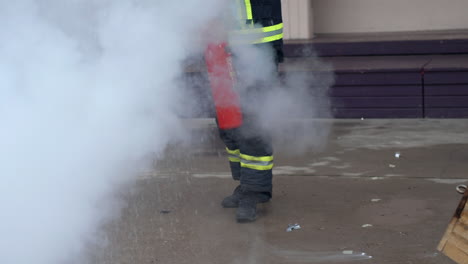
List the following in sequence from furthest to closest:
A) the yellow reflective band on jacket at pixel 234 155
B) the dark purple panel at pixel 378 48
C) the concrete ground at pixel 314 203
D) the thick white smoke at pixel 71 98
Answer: the dark purple panel at pixel 378 48 → the yellow reflective band on jacket at pixel 234 155 → the concrete ground at pixel 314 203 → the thick white smoke at pixel 71 98

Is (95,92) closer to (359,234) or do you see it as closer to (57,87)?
(57,87)

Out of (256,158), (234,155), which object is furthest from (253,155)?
(234,155)

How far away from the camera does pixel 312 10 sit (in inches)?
340

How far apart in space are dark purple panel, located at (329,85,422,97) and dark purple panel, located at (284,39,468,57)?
638mm

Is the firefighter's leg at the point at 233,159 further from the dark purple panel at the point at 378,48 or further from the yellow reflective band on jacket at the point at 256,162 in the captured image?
the dark purple panel at the point at 378,48

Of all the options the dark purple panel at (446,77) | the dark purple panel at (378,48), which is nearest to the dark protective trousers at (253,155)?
the dark purple panel at (446,77)

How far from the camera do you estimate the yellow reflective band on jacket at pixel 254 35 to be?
4562mm

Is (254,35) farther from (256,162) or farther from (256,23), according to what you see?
(256,162)

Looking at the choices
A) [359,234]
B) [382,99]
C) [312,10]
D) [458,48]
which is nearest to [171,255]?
[359,234]

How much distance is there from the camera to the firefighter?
455cm

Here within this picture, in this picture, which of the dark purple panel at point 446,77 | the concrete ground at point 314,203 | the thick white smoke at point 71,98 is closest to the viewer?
the thick white smoke at point 71,98

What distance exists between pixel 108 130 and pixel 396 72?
3.95m

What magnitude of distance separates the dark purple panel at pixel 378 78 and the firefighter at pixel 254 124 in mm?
2718

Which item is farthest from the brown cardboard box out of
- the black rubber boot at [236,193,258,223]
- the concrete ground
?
the black rubber boot at [236,193,258,223]
